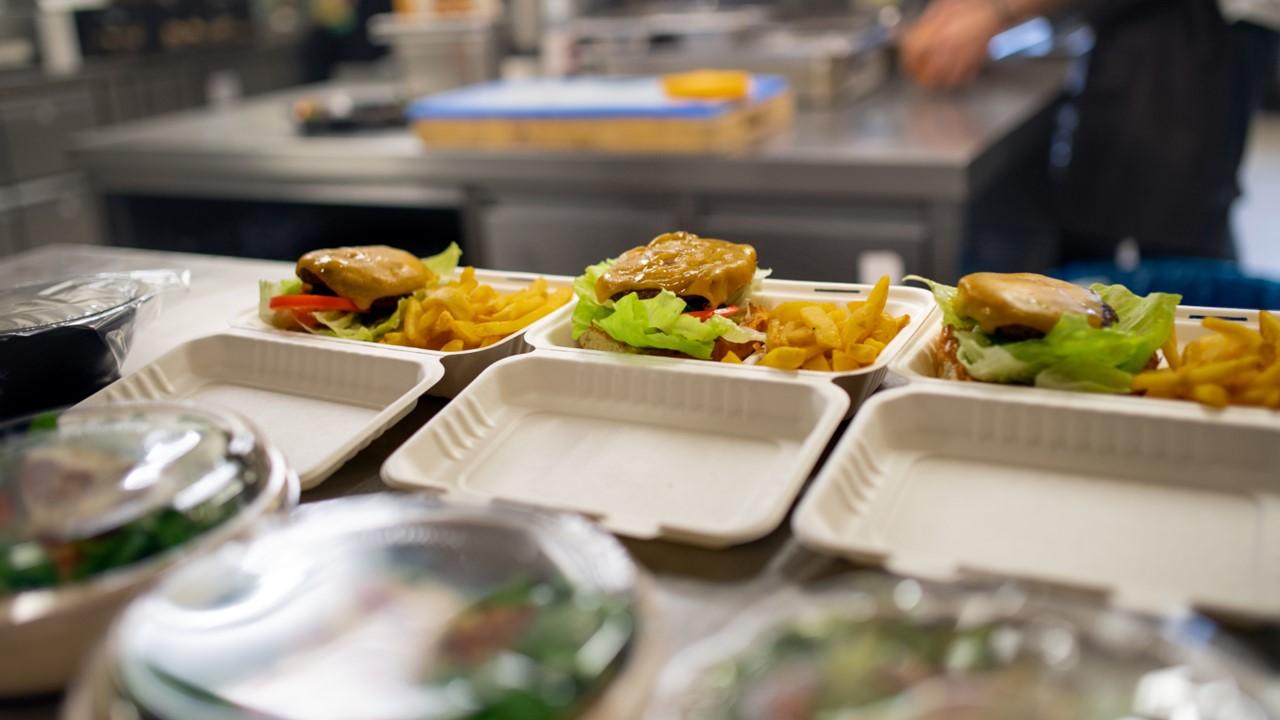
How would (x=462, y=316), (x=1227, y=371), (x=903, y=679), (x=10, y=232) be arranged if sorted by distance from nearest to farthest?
1. (x=903, y=679)
2. (x=1227, y=371)
3. (x=462, y=316)
4. (x=10, y=232)

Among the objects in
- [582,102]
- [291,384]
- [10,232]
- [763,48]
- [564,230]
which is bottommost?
[10,232]

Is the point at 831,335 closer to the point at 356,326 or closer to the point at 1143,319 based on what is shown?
the point at 1143,319

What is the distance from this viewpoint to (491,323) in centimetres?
139

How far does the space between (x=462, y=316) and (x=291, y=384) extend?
25 centimetres

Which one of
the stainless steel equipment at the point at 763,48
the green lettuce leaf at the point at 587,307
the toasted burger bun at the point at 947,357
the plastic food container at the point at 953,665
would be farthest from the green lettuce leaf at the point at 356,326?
the stainless steel equipment at the point at 763,48

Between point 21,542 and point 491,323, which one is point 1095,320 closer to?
point 491,323

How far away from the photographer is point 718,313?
132cm

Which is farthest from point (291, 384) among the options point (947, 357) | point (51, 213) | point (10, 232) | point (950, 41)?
point (51, 213)

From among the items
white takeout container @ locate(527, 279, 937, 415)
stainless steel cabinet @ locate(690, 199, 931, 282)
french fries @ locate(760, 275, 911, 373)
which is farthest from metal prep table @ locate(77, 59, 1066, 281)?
french fries @ locate(760, 275, 911, 373)

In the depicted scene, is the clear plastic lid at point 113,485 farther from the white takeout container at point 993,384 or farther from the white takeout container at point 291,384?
the white takeout container at point 993,384

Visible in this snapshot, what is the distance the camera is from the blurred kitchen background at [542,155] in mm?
2730

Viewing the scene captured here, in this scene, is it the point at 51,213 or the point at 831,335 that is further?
the point at 51,213

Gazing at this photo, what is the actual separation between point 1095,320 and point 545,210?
2123mm

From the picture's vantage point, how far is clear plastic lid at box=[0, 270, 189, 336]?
1.31 metres
